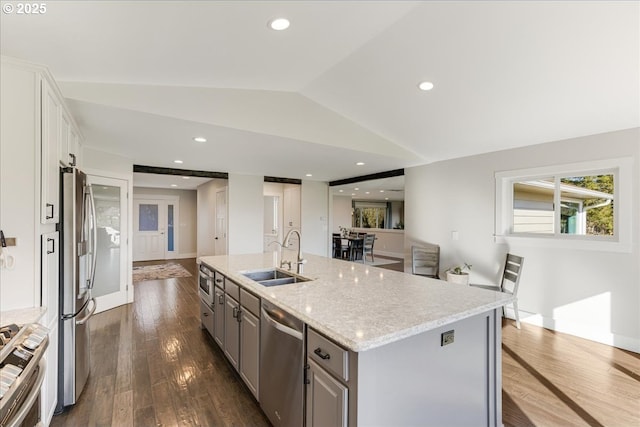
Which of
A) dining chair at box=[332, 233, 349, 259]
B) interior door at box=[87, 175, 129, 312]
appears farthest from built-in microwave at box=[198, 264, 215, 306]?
dining chair at box=[332, 233, 349, 259]

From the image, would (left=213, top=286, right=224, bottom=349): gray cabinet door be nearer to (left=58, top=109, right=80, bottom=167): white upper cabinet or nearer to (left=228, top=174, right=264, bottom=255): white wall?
(left=58, top=109, right=80, bottom=167): white upper cabinet

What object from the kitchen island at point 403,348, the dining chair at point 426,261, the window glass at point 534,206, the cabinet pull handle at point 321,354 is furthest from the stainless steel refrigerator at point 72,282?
the window glass at point 534,206

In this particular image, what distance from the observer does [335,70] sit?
290 cm

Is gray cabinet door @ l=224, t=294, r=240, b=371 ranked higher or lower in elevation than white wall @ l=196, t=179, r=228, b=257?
lower

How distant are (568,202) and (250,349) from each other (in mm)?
4029

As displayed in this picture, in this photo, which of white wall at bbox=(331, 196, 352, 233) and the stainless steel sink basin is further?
white wall at bbox=(331, 196, 352, 233)

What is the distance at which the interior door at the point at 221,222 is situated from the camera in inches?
258

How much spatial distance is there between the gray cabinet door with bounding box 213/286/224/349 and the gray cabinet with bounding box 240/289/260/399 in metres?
0.55

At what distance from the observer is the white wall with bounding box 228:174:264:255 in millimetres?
6352

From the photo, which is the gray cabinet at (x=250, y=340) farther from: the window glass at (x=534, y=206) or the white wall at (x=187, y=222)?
the white wall at (x=187, y=222)

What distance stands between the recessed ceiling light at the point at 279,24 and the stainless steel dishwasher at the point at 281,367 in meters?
1.87

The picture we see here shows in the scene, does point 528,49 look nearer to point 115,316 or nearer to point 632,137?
point 632,137

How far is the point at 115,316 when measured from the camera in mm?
4109

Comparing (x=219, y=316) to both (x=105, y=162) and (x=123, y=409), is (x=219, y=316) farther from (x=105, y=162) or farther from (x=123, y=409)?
(x=105, y=162)
